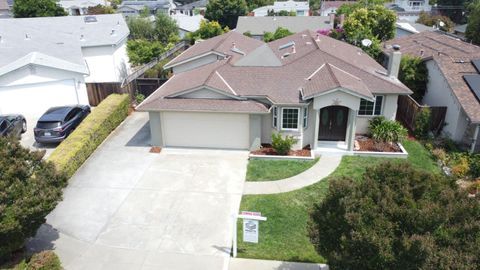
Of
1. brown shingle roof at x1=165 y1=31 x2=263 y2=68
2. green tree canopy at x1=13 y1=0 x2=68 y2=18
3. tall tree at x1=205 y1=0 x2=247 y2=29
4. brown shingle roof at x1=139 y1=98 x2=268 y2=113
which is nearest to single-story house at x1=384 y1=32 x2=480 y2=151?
brown shingle roof at x1=139 y1=98 x2=268 y2=113

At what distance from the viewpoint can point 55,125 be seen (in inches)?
765

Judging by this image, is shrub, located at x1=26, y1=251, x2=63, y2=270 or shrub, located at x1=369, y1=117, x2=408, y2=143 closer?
shrub, located at x1=26, y1=251, x2=63, y2=270

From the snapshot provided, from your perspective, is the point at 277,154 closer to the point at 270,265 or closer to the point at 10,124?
the point at 270,265

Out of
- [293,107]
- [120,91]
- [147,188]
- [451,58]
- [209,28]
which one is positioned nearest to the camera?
[147,188]

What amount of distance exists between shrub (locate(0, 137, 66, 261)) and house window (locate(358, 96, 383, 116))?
14.5 m

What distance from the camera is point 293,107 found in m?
18.1

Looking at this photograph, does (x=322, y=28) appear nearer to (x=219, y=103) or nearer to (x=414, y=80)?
(x=414, y=80)

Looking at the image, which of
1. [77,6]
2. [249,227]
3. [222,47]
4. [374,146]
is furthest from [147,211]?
[77,6]

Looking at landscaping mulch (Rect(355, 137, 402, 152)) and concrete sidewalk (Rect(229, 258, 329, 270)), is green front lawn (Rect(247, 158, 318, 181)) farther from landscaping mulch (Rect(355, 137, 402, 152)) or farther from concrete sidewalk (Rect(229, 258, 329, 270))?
concrete sidewalk (Rect(229, 258, 329, 270))

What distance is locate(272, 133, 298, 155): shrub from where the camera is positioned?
1797 cm

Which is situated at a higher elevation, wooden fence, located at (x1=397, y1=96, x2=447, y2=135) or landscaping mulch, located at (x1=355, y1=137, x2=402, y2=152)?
wooden fence, located at (x1=397, y1=96, x2=447, y2=135)

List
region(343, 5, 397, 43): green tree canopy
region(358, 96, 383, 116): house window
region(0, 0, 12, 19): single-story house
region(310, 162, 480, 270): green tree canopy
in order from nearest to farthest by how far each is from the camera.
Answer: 1. region(310, 162, 480, 270): green tree canopy
2. region(358, 96, 383, 116): house window
3. region(343, 5, 397, 43): green tree canopy
4. region(0, 0, 12, 19): single-story house

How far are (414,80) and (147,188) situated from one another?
16.8 meters

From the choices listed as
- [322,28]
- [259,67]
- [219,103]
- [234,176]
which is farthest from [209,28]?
[234,176]
